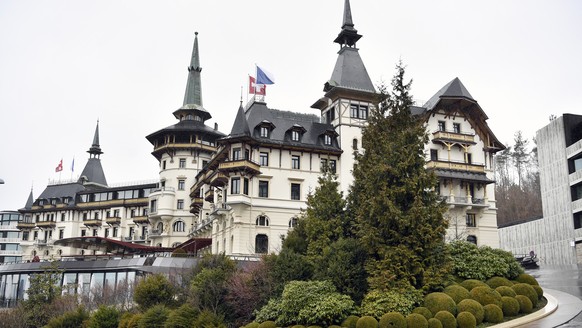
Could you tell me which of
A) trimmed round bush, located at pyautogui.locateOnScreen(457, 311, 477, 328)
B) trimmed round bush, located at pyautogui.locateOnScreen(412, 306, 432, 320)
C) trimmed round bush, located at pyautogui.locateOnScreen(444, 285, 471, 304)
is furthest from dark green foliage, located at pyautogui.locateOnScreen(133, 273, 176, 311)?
trimmed round bush, located at pyautogui.locateOnScreen(457, 311, 477, 328)

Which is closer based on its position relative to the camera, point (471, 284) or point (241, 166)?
point (471, 284)

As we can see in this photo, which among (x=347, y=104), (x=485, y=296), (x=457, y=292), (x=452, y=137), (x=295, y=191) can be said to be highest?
(x=347, y=104)

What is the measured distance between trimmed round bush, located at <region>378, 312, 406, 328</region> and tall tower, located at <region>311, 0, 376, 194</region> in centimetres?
3575

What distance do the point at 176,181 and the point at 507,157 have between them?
62.3 metres

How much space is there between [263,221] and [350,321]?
31762 mm

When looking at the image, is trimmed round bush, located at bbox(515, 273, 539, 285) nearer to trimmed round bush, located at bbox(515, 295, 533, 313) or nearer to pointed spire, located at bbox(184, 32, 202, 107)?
trimmed round bush, located at bbox(515, 295, 533, 313)

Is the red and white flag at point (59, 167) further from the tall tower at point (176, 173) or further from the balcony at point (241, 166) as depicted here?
the balcony at point (241, 166)

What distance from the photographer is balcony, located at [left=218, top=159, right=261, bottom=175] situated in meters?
57.8

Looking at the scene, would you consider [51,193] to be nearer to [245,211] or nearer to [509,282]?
[245,211]

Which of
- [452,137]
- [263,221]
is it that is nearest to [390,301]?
[263,221]

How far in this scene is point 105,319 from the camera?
127 ft

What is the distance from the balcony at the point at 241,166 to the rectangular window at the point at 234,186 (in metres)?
1.08

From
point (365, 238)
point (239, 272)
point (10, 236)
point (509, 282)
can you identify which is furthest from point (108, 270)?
point (10, 236)

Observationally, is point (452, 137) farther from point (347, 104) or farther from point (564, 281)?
point (564, 281)
